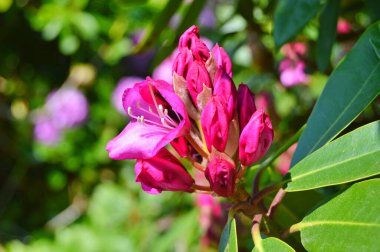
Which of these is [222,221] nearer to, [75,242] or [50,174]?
[75,242]

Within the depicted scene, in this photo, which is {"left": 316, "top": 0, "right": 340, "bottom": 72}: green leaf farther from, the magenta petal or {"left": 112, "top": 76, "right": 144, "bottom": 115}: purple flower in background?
{"left": 112, "top": 76, "right": 144, "bottom": 115}: purple flower in background

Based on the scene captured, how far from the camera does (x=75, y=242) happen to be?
10.8 ft

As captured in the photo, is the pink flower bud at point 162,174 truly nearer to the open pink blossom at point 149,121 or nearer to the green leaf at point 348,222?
the open pink blossom at point 149,121

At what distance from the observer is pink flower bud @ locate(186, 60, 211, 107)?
817 millimetres

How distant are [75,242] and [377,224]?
2.74 m

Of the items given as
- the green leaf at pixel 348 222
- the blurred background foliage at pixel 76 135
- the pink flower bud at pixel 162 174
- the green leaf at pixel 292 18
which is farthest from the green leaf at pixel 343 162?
the blurred background foliage at pixel 76 135

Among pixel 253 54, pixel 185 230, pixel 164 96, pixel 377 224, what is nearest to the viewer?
pixel 377 224

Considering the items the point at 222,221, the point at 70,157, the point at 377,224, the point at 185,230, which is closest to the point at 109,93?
the point at 70,157

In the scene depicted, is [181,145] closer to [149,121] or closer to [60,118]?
[149,121]

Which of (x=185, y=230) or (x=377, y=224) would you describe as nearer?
(x=377, y=224)

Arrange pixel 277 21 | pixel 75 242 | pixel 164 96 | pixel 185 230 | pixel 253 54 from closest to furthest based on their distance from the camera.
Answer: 1. pixel 164 96
2. pixel 277 21
3. pixel 253 54
4. pixel 185 230
5. pixel 75 242

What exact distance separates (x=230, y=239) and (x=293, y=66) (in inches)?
36.9

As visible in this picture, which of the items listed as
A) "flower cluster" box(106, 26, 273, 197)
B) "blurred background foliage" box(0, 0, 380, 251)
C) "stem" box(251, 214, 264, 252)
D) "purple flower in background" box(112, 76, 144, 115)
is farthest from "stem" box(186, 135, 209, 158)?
"purple flower in background" box(112, 76, 144, 115)

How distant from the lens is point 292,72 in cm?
170
